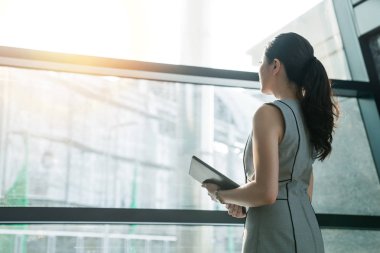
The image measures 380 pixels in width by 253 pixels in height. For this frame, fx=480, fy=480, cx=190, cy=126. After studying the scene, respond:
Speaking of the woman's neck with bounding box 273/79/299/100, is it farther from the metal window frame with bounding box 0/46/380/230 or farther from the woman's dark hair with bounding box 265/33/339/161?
the metal window frame with bounding box 0/46/380/230

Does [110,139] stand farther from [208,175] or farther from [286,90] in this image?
[286,90]

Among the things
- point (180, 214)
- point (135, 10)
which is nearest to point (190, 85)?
point (135, 10)

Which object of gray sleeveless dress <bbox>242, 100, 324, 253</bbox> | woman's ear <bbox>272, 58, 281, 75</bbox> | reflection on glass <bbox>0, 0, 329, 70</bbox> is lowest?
gray sleeveless dress <bbox>242, 100, 324, 253</bbox>

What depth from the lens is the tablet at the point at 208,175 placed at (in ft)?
4.42

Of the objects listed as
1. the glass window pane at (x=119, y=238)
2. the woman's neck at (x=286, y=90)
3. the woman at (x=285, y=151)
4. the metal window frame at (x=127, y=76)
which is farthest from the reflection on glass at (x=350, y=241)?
the woman's neck at (x=286, y=90)

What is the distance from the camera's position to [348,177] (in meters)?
2.84

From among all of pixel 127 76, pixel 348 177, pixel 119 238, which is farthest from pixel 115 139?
pixel 348 177

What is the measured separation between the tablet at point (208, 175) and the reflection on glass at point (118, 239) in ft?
3.14

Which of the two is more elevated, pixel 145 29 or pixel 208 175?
pixel 145 29

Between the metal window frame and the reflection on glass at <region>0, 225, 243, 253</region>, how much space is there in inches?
3.2

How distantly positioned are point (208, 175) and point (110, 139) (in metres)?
1.10

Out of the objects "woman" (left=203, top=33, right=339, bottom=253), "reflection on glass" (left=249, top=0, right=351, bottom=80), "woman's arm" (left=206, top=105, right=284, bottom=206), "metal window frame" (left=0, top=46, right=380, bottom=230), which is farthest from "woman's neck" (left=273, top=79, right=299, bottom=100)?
"reflection on glass" (left=249, top=0, right=351, bottom=80)

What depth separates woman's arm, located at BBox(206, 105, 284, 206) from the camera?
118 cm

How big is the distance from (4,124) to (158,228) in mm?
874
